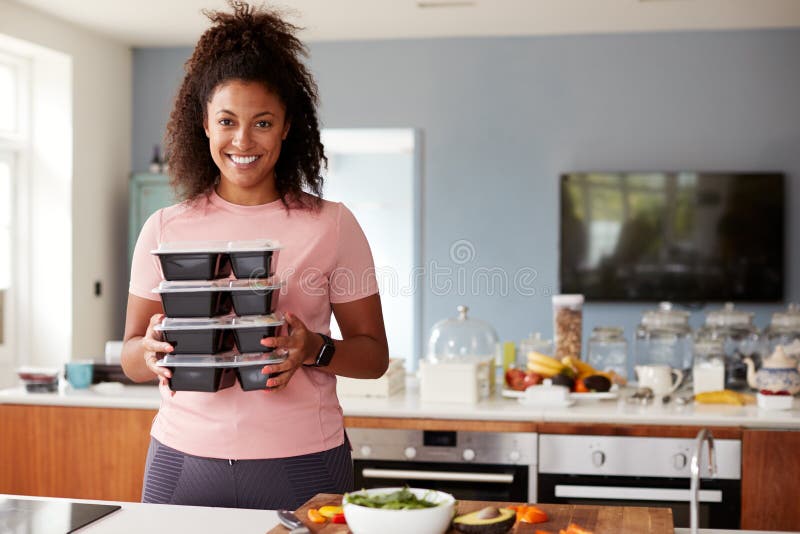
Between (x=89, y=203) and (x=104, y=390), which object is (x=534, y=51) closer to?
(x=89, y=203)

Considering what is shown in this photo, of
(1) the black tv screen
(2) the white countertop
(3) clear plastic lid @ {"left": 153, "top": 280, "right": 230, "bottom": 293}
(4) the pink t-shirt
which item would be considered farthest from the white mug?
(1) the black tv screen

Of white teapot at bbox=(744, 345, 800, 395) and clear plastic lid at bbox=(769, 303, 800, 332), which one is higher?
clear plastic lid at bbox=(769, 303, 800, 332)

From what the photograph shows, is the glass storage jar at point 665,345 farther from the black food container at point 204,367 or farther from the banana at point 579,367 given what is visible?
the black food container at point 204,367

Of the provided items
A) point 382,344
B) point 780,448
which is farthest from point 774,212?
point 382,344

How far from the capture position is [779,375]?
114 inches

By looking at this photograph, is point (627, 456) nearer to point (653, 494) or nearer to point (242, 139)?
point (653, 494)

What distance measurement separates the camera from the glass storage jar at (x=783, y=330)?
130 inches

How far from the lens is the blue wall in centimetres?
580

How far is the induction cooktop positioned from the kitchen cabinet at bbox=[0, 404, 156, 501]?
1.37m

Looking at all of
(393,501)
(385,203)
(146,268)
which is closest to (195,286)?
(146,268)

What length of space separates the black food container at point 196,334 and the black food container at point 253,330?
0.02 metres

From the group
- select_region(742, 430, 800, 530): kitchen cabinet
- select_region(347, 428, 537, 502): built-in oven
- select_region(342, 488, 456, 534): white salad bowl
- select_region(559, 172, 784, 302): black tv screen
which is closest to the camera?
select_region(342, 488, 456, 534): white salad bowl

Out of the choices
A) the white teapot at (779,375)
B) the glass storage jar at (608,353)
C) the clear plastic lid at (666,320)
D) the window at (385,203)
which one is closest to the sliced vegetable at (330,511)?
the white teapot at (779,375)

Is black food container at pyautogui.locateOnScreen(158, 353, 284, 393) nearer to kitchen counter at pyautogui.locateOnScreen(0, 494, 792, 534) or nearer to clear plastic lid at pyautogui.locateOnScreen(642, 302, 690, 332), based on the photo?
kitchen counter at pyautogui.locateOnScreen(0, 494, 792, 534)
